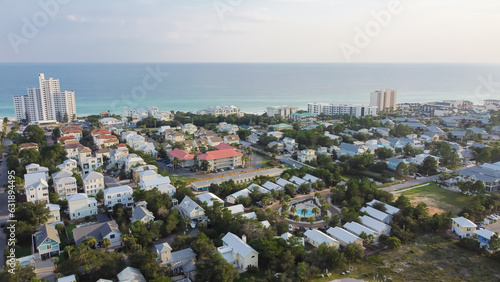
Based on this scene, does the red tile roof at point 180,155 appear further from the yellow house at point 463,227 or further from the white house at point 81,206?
the yellow house at point 463,227

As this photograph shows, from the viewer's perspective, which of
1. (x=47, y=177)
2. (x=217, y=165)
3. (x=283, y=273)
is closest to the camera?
(x=283, y=273)

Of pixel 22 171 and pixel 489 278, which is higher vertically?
pixel 22 171

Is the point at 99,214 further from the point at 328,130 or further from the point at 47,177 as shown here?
the point at 328,130

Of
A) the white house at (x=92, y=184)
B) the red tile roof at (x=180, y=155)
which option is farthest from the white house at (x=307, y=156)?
the white house at (x=92, y=184)

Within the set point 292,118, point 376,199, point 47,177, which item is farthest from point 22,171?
point 292,118

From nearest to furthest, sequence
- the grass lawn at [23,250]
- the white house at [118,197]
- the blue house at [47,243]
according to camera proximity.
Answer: the blue house at [47,243] < the grass lawn at [23,250] < the white house at [118,197]

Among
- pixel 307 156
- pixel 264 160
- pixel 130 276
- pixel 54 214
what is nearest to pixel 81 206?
pixel 54 214
